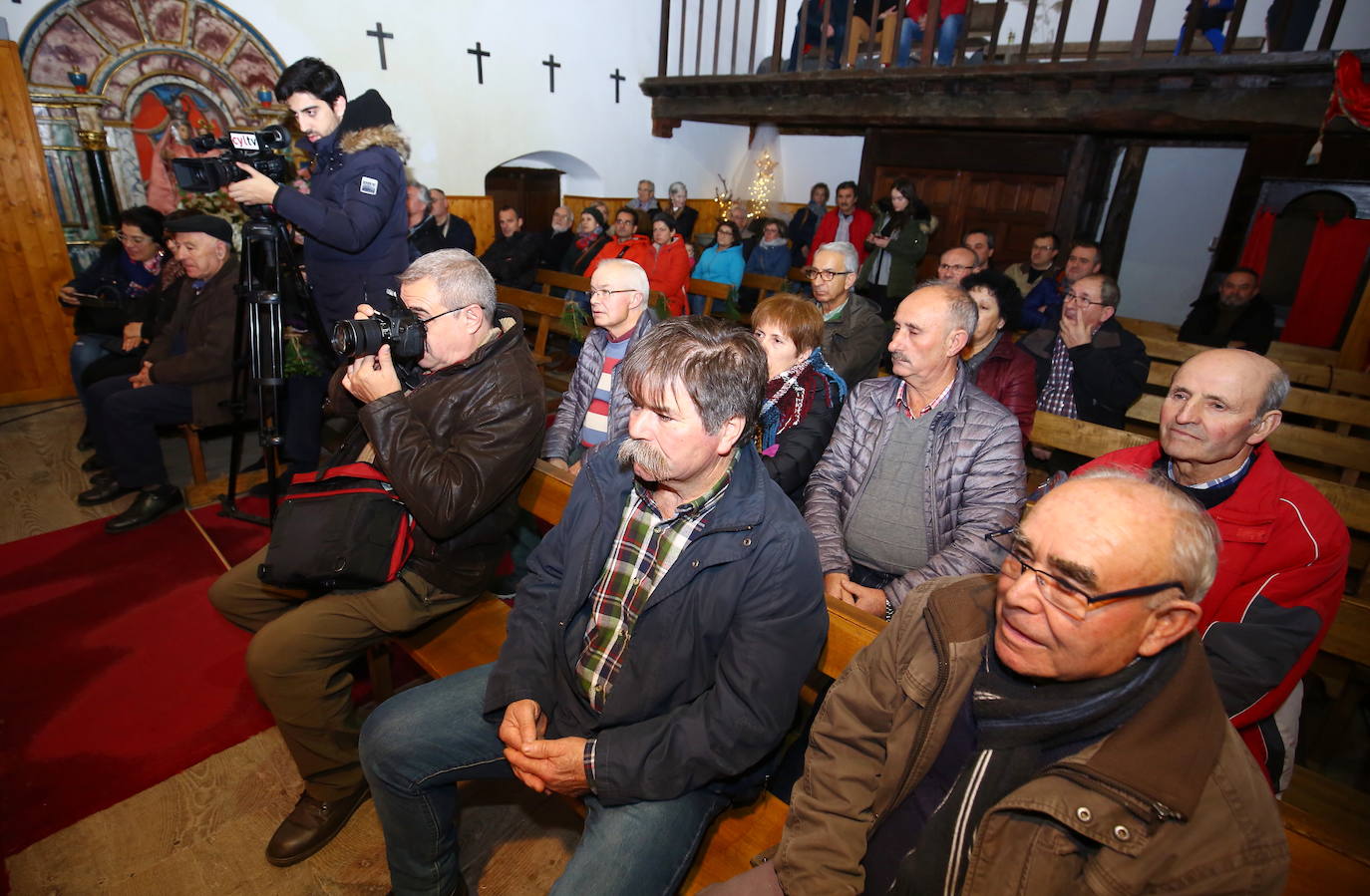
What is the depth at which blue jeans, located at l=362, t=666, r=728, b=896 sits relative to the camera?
4.25 ft

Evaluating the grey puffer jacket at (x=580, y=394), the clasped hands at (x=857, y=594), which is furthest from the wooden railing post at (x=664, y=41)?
the clasped hands at (x=857, y=594)

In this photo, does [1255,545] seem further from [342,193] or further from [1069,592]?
[342,193]

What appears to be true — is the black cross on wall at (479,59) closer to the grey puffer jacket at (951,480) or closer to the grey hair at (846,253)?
the grey hair at (846,253)

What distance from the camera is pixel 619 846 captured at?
130 cm

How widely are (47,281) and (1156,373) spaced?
707 centimetres

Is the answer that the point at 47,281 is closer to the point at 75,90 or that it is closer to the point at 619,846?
the point at 75,90

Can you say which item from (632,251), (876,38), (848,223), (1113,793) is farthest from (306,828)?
(876,38)

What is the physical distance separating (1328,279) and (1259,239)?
0.63m

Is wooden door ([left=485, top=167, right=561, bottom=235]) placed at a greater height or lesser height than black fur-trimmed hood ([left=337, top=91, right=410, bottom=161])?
lesser

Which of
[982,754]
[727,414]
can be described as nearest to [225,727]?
[727,414]

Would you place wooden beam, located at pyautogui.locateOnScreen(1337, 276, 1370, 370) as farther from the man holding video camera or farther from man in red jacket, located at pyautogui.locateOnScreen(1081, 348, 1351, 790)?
the man holding video camera

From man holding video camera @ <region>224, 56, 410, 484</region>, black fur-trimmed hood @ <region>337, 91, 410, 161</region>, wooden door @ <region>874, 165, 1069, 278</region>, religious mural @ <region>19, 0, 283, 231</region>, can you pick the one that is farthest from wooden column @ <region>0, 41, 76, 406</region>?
wooden door @ <region>874, 165, 1069, 278</region>

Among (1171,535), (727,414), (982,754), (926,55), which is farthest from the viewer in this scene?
(926,55)

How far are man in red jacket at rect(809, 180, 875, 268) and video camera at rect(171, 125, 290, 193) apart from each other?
5622 mm
